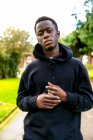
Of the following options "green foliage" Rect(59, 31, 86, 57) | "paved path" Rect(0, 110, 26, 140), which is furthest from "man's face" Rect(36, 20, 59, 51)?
"green foliage" Rect(59, 31, 86, 57)

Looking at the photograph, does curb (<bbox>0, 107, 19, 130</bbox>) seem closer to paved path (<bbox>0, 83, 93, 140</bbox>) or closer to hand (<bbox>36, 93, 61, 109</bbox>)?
paved path (<bbox>0, 83, 93, 140</bbox>)

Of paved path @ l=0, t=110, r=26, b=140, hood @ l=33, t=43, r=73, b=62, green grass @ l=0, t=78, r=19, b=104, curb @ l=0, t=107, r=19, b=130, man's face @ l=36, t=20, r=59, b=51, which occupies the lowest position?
green grass @ l=0, t=78, r=19, b=104

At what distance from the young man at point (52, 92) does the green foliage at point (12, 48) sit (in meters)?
36.9

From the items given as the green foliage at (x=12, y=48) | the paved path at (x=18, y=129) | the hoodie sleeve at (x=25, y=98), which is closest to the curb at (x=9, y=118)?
the paved path at (x=18, y=129)

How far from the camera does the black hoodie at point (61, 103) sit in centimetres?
278

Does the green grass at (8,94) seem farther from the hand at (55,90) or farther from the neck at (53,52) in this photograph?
the hand at (55,90)

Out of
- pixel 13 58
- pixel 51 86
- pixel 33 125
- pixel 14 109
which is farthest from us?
pixel 13 58

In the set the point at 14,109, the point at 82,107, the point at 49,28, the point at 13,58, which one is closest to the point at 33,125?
the point at 82,107

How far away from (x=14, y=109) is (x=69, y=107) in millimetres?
11018

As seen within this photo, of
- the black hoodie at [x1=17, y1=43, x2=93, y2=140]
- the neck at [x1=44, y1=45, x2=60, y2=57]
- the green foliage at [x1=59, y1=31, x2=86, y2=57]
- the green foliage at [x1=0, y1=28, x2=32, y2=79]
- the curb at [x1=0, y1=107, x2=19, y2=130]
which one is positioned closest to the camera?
the black hoodie at [x1=17, y1=43, x2=93, y2=140]

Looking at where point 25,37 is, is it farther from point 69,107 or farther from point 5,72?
point 69,107

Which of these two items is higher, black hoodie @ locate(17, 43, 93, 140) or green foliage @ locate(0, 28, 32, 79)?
black hoodie @ locate(17, 43, 93, 140)

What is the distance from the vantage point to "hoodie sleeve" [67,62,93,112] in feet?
9.24

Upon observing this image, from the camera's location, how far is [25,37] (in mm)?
41500
